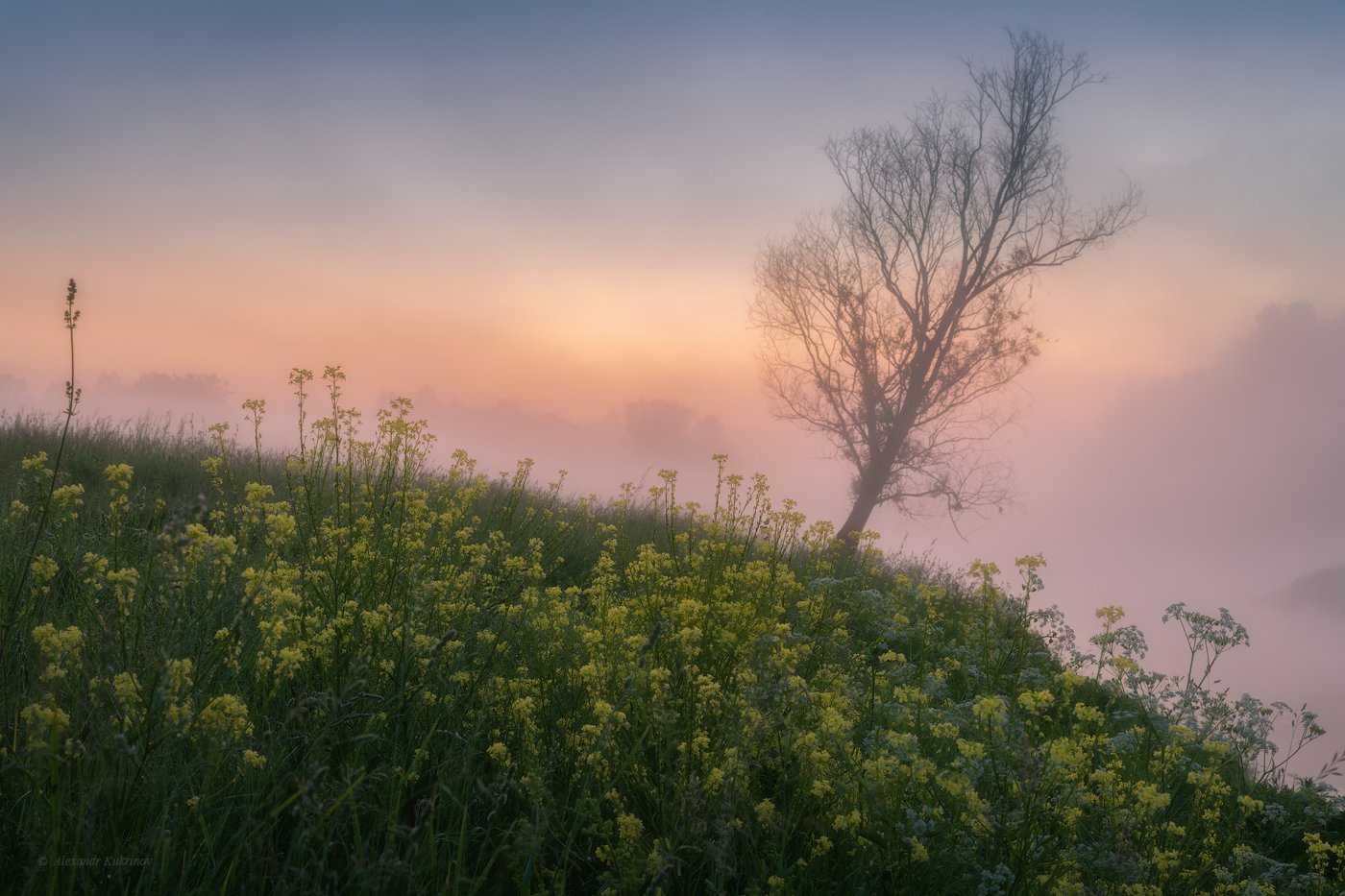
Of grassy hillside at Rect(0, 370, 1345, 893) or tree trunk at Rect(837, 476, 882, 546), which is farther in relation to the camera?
tree trunk at Rect(837, 476, 882, 546)

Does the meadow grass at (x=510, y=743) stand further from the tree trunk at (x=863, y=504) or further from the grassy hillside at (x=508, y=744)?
the tree trunk at (x=863, y=504)

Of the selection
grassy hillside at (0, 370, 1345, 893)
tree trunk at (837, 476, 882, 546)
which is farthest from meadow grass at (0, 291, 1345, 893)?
tree trunk at (837, 476, 882, 546)

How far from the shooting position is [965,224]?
18.1m

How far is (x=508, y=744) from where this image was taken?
10.4 feet

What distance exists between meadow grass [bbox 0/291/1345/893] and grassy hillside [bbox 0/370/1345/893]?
2cm

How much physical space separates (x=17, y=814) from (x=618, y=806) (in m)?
1.83

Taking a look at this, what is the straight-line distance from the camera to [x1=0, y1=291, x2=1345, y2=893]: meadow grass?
2.10m

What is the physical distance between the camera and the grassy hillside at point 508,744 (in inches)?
82.7

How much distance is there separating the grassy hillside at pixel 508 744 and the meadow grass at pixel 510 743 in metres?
0.02

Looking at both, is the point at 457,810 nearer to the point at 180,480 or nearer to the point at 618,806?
the point at 618,806

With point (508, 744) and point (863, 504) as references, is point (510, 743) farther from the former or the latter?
point (863, 504)

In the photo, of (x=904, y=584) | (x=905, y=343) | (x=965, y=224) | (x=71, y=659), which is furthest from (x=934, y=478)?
(x=71, y=659)

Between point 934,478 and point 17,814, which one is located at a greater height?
point 934,478

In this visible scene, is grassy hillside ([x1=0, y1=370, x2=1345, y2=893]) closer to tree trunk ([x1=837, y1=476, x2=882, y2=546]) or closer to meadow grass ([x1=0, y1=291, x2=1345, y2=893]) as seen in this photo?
meadow grass ([x1=0, y1=291, x2=1345, y2=893])
